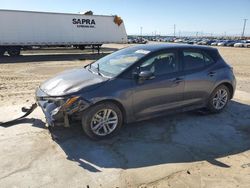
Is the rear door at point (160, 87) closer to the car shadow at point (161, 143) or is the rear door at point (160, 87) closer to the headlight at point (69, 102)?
the car shadow at point (161, 143)

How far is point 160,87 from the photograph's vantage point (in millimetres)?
4840

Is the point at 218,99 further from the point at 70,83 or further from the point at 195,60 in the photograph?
the point at 70,83

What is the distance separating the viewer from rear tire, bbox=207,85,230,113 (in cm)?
579

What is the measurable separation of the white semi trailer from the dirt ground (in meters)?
16.2

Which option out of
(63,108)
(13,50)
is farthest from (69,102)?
(13,50)

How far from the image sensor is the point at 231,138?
4711 millimetres

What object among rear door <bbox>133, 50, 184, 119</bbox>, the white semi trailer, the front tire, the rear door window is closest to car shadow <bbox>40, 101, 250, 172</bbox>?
the front tire

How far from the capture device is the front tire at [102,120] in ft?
13.9

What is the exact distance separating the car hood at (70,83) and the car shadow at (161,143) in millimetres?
833

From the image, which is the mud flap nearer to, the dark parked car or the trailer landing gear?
the dark parked car

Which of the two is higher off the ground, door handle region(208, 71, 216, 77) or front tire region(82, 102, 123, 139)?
door handle region(208, 71, 216, 77)

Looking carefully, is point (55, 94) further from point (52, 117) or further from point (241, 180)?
point (241, 180)

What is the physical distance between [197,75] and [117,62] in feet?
5.70

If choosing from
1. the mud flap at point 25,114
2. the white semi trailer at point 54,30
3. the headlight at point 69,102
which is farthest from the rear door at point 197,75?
the white semi trailer at point 54,30
